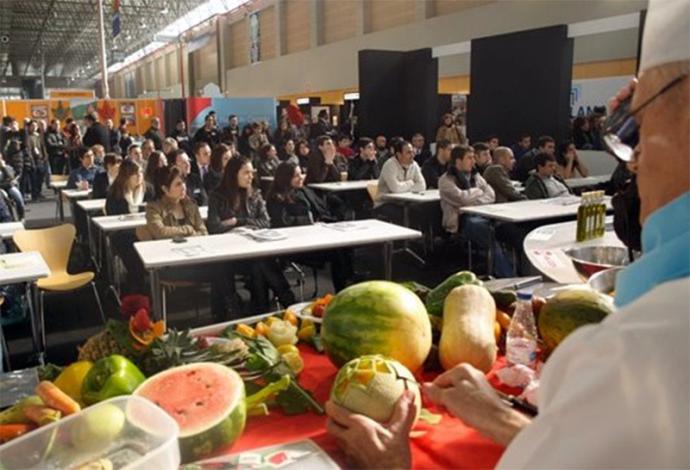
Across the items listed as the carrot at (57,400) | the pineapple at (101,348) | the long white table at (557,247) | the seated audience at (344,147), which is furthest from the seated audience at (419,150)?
the carrot at (57,400)

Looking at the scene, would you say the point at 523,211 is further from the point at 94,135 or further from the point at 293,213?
the point at 94,135

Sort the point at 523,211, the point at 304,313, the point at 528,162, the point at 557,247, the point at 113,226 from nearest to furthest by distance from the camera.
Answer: the point at 304,313 → the point at 557,247 → the point at 113,226 → the point at 523,211 → the point at 528,162

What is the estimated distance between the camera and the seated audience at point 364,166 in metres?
8.95

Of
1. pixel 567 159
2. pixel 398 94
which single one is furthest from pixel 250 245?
pixel 398 94

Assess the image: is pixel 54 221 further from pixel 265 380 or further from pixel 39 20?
pixel 39 20

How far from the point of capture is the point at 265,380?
4.41 feet

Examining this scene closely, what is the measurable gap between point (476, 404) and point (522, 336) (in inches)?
16.6

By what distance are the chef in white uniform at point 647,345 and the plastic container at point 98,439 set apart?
59cm

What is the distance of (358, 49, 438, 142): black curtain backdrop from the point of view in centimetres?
1231


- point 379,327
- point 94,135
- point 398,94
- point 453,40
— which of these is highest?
point 453,40

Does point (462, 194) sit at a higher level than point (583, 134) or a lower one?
lower

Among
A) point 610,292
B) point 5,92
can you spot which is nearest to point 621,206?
point 610,292

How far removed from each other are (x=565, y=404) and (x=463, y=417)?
593 mm

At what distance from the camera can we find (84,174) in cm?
840
